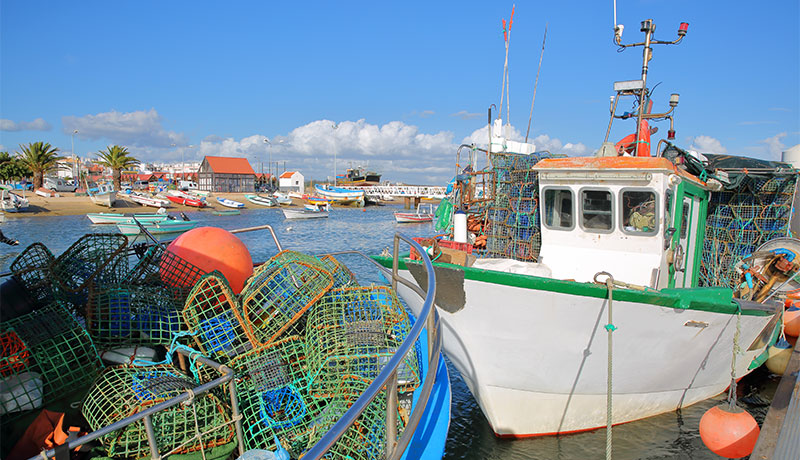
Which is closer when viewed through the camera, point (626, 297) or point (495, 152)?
point (626, 297)

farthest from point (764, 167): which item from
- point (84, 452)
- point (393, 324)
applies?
point (84, 452)

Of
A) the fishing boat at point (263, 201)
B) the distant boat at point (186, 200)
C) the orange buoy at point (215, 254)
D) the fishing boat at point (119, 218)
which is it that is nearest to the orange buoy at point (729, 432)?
the orange buoy at point (215, 254)

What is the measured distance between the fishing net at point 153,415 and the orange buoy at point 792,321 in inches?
365

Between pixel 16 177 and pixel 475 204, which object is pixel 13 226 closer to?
pixel 16 177

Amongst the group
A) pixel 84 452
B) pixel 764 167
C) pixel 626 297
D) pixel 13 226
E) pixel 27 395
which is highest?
pixel 764 167

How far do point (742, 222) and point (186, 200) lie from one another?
1964 inches

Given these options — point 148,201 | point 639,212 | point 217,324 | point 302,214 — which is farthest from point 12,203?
point 639,212

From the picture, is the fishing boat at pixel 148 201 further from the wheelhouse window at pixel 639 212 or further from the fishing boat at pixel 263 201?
the wheelhouse window at pixel 639 212

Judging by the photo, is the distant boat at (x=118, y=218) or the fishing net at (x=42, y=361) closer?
the fishing net at (x=42, y=361)

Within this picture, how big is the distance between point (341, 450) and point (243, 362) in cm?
100

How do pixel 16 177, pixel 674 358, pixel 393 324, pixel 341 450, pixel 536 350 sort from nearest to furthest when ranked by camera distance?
pixel 341 450 < pixel 393 324 < pixel 536 350 < pixel 674 358 < pixel 16 177

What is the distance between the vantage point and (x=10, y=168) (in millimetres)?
48031

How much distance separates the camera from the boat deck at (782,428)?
3.51 m

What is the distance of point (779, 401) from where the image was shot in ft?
15.6
